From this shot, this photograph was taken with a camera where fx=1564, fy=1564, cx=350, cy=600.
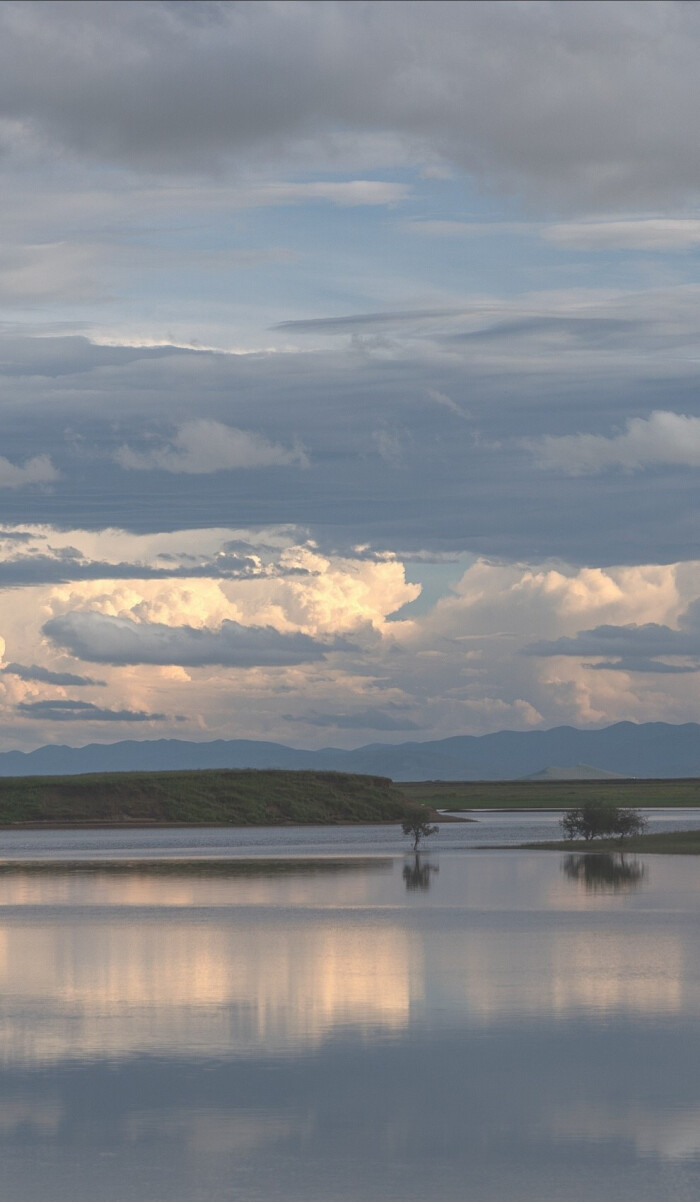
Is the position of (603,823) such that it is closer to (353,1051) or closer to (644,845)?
(644,845)

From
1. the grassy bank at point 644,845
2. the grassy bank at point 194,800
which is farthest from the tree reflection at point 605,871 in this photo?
the grassy bank at point 194,800

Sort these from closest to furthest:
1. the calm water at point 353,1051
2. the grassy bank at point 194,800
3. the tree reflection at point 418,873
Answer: the calm water at point 353,1051
the tree reflection at point 418,873
the grassy bank at point 194,800

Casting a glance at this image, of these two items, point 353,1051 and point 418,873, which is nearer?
point 353,1051

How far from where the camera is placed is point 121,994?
37.8 meters

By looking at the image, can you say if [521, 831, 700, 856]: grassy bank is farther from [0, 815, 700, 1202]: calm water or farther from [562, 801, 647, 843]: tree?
[0, 815, 700, 1202]: calm water

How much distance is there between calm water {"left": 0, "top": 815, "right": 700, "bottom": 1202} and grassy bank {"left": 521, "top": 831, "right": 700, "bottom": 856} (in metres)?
35.2

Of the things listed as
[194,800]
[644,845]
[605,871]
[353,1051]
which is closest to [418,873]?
[605,871]

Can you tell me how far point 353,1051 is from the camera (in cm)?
2997

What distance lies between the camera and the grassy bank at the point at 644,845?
96188mm

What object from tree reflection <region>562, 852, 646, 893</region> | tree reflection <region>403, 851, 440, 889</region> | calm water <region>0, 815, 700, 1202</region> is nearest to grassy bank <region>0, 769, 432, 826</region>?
tree reflection <region>403, 851, 440, 889</region>

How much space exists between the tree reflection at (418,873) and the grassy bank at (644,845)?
37.7 ft

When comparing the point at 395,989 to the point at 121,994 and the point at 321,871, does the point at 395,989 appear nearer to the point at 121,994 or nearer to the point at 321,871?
the point at 121,994

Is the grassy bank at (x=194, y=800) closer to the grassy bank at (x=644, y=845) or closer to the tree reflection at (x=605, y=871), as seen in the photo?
the grassy bank at (x=644, y=845)

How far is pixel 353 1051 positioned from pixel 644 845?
7290cm
